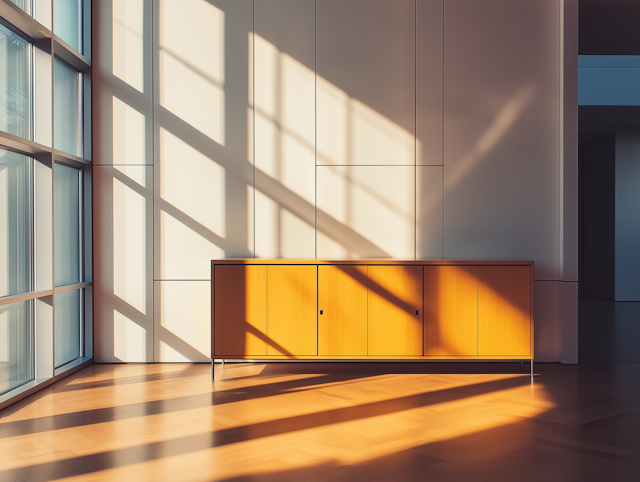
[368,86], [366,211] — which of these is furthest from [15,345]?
[368,86]

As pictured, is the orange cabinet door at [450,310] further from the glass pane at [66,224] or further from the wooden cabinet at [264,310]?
the glass pane at [66,224]

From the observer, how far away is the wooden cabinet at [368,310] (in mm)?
4906

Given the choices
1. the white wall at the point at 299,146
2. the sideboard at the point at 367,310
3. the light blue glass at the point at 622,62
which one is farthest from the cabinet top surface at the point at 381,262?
the light blue glass at the point at 622,62

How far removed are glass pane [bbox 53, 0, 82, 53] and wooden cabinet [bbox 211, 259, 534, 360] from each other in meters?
2.67

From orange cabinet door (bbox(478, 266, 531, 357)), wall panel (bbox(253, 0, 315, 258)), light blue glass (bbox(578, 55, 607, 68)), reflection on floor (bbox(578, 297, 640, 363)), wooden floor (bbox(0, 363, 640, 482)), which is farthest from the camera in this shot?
light blue glass (bbox(578, 55, 607, 68))

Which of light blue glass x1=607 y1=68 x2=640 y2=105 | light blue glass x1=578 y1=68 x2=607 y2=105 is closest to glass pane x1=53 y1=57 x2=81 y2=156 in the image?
light blue glass x1=578 y1=68 x2=607 y2=105

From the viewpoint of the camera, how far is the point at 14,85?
14.3 ft

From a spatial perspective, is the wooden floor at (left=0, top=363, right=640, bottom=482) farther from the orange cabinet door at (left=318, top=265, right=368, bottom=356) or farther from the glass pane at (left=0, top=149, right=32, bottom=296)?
the glass pane at (left=0, top=149, right=32, bottom=296)

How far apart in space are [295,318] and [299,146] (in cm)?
Result: 182

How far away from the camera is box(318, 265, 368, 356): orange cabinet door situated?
4.91 m

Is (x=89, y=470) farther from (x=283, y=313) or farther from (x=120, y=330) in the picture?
(x=120, y=330)

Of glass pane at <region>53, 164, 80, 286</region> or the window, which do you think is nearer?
the window

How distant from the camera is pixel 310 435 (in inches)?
131

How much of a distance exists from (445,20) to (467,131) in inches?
46.7
